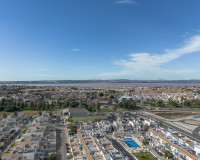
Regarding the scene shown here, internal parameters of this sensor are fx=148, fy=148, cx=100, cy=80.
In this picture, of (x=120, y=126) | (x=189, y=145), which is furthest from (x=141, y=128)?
(x=189, y=145)

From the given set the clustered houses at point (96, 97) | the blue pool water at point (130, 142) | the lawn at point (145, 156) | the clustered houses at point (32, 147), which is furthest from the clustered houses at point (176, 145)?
the clustered houses at point (96, 97)

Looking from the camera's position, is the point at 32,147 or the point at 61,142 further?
the point at 61,142

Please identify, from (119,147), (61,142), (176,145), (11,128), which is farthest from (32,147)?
(176,145)

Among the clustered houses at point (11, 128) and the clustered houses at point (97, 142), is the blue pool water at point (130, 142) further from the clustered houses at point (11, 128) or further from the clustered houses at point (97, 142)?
the clustered houses at point (11, 128)

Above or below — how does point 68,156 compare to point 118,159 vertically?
below

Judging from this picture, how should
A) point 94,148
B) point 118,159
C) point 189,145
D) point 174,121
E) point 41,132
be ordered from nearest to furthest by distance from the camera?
point 118,159
point 94,148
point 189,145
point 41,132
point 174,121

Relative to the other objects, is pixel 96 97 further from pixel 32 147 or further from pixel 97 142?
pixel 32 147

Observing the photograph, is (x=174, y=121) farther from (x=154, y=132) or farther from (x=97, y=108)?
(x=97, y=108)

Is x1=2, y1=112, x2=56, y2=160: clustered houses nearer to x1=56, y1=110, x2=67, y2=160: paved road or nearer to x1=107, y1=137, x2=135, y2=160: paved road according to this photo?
x1=56, y1=110, x2=67, y2=160: paved road
